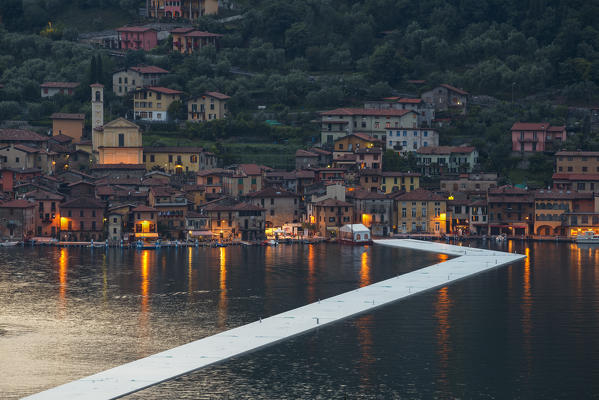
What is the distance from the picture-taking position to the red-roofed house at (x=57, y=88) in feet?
338

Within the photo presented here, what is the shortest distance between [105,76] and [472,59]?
101ft

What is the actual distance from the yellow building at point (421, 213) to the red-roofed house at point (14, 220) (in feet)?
77.5

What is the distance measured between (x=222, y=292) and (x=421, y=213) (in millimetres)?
26767

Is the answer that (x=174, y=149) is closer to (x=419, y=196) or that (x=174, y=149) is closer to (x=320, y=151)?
(x=320, y=151)

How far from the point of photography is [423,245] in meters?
79.0

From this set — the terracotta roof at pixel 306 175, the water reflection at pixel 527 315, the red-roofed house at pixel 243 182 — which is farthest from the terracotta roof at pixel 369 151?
the water reflection at pixel 527 315

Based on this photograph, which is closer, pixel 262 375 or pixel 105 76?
pixel 262 375

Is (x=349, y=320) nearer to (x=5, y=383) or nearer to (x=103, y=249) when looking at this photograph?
(x=5, y=383)

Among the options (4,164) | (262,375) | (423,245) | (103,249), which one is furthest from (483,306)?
(4,164)

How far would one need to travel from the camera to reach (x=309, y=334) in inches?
1957

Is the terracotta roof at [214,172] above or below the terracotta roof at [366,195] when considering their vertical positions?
above

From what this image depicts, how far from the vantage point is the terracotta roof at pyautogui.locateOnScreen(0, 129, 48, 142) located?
89.9 m

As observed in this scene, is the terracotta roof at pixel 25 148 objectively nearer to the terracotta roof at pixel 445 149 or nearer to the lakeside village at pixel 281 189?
the lakeside village at pixel 281 189

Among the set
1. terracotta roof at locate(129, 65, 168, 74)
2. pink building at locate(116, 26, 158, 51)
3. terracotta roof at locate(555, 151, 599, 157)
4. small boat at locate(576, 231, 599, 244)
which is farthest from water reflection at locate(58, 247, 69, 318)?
pink building at locate(116, 26, 158, 51)
